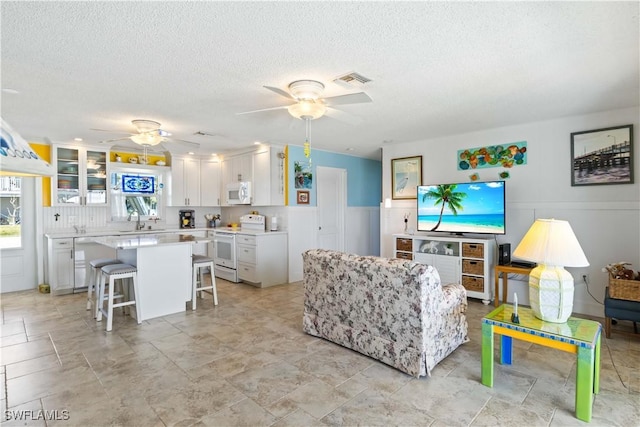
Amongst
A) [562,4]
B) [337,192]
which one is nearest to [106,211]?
[337,192]

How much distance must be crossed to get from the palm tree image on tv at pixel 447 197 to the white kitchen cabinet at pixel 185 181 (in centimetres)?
446

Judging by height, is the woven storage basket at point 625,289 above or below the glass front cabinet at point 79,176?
below

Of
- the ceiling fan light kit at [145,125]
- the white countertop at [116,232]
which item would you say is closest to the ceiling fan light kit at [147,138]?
the ceiling fan light kit at [145,125]

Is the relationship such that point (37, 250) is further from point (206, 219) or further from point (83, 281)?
point (206, 219)

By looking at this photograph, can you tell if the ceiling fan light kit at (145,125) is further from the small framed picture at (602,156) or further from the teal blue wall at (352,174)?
the small framed picture at (602,156)

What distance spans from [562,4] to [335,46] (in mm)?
1287

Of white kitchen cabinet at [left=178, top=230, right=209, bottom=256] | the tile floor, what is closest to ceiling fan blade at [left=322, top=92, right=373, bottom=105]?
the tile floor

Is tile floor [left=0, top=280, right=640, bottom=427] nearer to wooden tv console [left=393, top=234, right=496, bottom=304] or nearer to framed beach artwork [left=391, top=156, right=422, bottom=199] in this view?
wooden tv console [left=393, top=234, right=496, bottom=304]

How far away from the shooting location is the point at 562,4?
182 centimetres

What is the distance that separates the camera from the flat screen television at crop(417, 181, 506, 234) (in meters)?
4.39

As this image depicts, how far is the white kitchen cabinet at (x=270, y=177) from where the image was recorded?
571cm

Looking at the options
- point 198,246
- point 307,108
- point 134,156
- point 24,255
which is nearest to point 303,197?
point 198,246

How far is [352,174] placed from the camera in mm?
6859

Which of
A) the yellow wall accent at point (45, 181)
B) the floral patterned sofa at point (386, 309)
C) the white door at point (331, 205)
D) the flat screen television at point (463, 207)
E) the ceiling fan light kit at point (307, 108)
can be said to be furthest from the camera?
the white door at point (331, 205)
